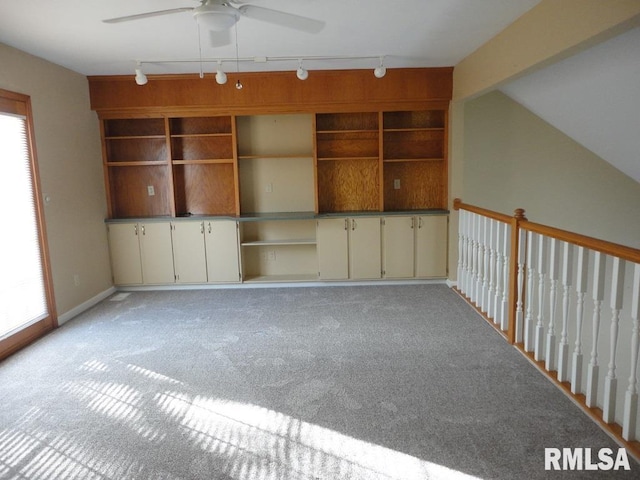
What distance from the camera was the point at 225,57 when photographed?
4.18 m

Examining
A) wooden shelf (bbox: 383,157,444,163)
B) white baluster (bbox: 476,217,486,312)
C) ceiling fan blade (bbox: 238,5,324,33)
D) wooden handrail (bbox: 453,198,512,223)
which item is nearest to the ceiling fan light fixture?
ceiling fan blade (bbox: 238,5,324,33)

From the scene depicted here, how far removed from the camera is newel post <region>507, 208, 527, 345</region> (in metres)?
3.20

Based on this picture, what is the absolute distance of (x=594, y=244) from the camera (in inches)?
87.9

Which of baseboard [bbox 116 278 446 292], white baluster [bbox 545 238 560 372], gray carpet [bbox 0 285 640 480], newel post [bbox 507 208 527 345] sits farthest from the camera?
baseboard [bbox 116 278 446 292]

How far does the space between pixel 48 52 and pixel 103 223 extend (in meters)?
1.96

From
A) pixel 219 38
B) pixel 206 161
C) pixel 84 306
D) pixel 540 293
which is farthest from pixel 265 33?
pixel 84 306

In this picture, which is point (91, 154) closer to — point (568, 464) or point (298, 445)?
point (298, 445)

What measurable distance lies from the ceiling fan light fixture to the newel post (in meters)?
2.38

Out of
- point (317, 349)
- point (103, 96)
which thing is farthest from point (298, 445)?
point (103, 96)

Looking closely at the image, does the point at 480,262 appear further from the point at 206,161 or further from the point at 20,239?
the point at 20,239

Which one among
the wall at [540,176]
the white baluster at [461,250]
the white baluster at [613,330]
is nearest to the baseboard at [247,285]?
the white baluster at [461,250]

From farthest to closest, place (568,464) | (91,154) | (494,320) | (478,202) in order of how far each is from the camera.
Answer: (478,202), (91,154), (494,320), (568,464)

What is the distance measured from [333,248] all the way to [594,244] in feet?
10.5

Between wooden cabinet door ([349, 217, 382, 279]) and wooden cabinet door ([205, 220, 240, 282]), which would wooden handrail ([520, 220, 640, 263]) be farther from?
wooden cabinet door ([205, 220, 240, 282])
